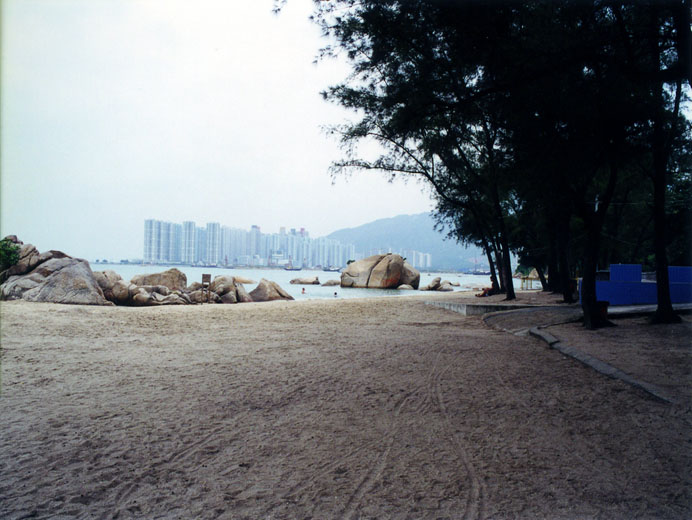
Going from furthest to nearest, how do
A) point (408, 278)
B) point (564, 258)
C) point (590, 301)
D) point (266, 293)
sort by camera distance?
point (408, 278) → point (266, 293) → point (564, 258) → point (590, 301)

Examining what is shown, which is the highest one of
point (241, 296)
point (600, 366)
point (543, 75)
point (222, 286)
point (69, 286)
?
point (543, 75)

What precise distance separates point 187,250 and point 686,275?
8711 centimetres

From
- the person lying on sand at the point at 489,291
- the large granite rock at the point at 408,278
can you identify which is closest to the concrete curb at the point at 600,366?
the person lying on sand at the point at 489,291

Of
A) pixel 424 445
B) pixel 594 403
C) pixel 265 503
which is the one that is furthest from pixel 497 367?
pixel 265 503

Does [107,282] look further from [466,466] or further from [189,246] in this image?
[189,246]

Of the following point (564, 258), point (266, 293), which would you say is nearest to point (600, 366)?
point (564, 258)

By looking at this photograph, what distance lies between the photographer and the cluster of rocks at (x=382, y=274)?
43.4 m

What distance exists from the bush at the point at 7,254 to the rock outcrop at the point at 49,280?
0.50 ft

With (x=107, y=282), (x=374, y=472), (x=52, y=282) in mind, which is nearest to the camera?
(x=374, y=472)

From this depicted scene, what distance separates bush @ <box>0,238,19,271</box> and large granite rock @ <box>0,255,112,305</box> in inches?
12.1

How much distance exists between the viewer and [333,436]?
3533 millimetres

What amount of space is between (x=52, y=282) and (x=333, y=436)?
14.0 m

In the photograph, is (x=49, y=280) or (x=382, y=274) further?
(x=382, y=274)

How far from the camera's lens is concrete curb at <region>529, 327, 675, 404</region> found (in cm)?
448
